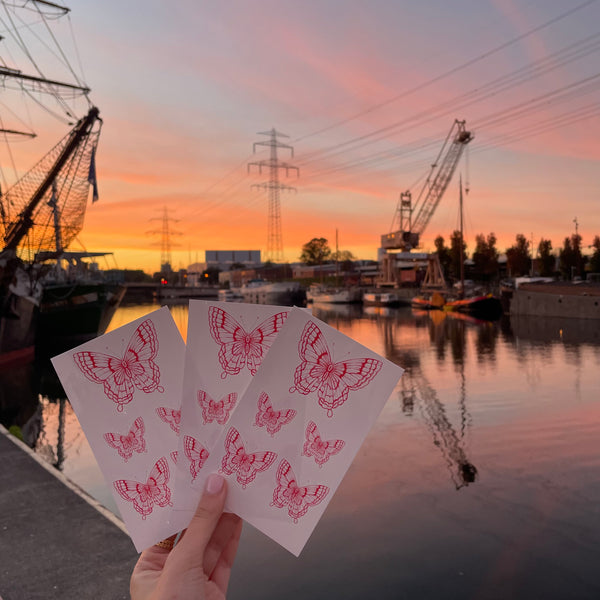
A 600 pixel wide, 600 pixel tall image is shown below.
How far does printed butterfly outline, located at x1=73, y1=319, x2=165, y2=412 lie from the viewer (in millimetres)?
2404

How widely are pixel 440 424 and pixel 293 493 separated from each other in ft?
59.4

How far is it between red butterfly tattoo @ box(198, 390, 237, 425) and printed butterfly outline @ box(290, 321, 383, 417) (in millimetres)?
313

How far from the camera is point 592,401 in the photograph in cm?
2205

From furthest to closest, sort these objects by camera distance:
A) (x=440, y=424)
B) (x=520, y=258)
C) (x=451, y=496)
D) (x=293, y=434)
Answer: (x=520, y=258) < (x=440, y=424) < (x=451, y=496) < (x=293, y=434)

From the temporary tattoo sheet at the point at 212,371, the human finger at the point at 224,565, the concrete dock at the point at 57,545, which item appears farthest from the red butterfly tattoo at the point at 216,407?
the concrete dock at the point at 57,545

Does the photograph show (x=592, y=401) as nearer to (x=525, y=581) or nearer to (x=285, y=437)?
(x=525, y=581)

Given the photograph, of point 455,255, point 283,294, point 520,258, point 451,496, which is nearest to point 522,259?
point 520,258

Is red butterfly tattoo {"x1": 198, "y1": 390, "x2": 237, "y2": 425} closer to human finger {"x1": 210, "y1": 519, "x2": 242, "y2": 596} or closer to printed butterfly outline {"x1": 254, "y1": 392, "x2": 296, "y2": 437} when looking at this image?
printed butterfly outline {"x1": 254, "y1": 392, "x2": 296, "y2": 437}

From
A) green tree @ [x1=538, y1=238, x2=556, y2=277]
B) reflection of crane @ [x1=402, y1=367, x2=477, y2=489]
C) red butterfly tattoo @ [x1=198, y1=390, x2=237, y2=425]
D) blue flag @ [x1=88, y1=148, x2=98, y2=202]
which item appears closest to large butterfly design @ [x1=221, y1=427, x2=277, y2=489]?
red butterfly tattoo @ [x1=198, y1=390, x2=237, y2=425]

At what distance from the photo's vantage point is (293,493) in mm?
2355

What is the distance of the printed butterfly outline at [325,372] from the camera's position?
2248 millimetres

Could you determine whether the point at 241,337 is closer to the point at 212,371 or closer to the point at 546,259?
the point at 212,371

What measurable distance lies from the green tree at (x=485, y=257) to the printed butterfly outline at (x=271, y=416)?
423ft

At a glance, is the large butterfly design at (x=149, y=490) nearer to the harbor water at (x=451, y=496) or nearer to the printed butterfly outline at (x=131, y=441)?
the printed butterfly outline at (x=131, y=441)
